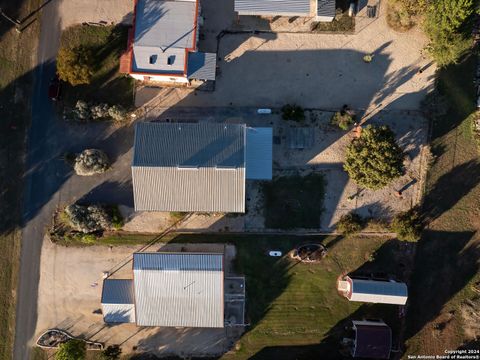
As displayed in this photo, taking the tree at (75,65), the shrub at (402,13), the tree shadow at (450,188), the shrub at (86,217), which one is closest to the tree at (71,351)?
the shrub at (86,217)

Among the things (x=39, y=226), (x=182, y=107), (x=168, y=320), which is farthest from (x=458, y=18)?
(x=39, y=226)

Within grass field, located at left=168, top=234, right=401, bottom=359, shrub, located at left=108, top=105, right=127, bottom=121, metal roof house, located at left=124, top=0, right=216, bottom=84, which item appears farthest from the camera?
grass field, located at left=168, top=234, right=401, bottom=359

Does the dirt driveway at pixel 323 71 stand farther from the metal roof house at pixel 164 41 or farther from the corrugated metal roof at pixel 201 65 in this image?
the metal roof house at pixel 164 41

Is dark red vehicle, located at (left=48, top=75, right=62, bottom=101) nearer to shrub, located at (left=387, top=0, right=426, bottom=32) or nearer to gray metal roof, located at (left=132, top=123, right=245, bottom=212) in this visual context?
gray metal roof, located at (left=132, top=123, right=245, bottom=212)

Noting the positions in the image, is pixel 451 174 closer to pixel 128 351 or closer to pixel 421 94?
pixel 421 94

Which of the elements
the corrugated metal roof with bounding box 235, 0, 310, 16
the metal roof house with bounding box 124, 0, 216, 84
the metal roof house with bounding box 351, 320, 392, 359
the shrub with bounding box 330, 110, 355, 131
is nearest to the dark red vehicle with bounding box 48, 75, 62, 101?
the metal roof house with bounding box 124, 0, 216, 84

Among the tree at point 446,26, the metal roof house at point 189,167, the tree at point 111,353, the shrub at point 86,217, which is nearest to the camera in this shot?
the metal roof house at point 189,167
